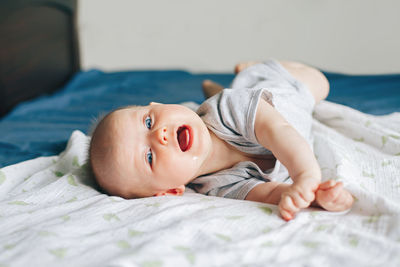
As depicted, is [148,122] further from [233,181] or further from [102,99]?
[102,99]

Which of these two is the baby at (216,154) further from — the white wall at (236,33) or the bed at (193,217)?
the white wall at (236,33)

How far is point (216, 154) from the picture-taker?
1084mm

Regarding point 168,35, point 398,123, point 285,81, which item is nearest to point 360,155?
point 398,123

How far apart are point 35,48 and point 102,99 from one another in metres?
0.51

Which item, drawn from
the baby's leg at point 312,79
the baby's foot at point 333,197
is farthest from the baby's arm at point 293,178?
the baby's leg at point 312,79

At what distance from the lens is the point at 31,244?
676 millimetres

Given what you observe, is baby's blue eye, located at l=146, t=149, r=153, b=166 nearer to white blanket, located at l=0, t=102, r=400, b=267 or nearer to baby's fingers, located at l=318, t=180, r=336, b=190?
white blanket, located at l=0, t=102, r=400, b=267

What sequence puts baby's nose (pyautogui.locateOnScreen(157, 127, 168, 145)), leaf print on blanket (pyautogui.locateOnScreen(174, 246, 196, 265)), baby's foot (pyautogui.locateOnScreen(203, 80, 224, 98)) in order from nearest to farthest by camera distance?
leaf print on blanket (pyautogui.locateOnScreen(174, 246, 196, 265))
baby's nose (pyautogui.locateOnScreen(157, 127, 168, 145))
baby's foot (pyautogui.locateOnScreen(203, 80, 224, 98))

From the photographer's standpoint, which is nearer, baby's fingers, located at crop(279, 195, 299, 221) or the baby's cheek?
baby's fingers, located at crop(279, 195, 299, 221)

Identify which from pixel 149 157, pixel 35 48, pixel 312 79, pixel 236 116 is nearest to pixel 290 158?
pixel 236 116

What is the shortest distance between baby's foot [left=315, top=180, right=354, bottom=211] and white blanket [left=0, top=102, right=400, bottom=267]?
0.02m

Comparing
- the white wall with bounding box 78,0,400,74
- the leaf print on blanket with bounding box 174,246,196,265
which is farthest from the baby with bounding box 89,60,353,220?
the white wall with bounding box 78,0,400,74

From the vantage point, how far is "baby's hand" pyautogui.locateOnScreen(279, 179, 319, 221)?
2.44 ft

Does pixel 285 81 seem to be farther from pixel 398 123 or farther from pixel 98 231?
pixel 98 231
